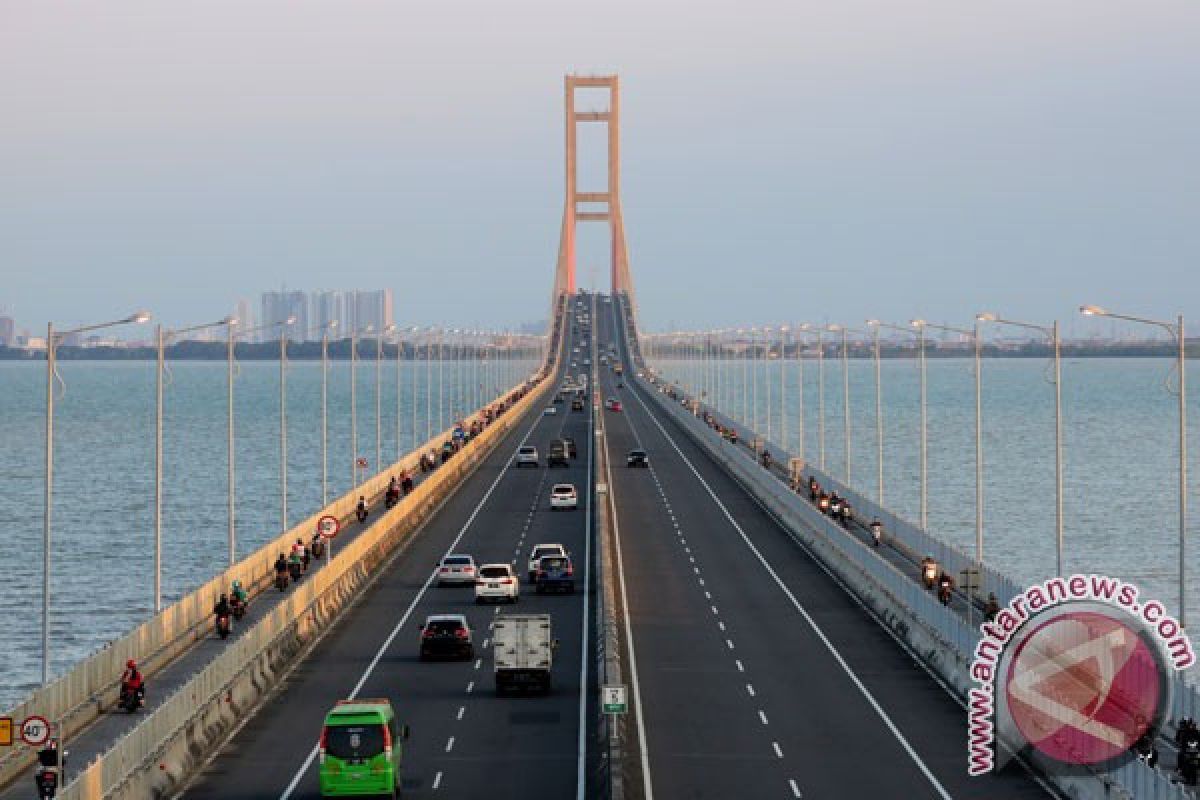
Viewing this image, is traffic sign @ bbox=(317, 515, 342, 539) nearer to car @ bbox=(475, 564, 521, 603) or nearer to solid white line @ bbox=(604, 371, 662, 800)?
car @ bbox=(475, 564, 521, 603)

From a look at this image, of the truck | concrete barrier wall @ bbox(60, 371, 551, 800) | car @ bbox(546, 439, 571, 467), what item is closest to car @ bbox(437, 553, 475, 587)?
concrete barrier wall @ bbox(60, 371, 551, 800)

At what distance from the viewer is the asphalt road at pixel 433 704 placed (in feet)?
123

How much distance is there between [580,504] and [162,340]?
4146 cm

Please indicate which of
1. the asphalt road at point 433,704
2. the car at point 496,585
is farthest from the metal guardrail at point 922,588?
the car at point 496,585

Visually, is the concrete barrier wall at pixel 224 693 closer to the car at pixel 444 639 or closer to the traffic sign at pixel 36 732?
the traffic sign at pixel 36 732

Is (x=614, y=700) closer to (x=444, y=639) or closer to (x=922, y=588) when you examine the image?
(x=444, y=639)

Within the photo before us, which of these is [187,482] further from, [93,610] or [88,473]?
[93,610]

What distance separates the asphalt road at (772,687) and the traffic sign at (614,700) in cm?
130

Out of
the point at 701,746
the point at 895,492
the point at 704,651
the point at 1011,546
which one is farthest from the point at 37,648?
the point at 895,492

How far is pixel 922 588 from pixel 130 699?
22.6 meters

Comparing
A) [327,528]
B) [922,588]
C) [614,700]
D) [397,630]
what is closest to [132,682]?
[614,700]

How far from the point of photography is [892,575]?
5844 cm
